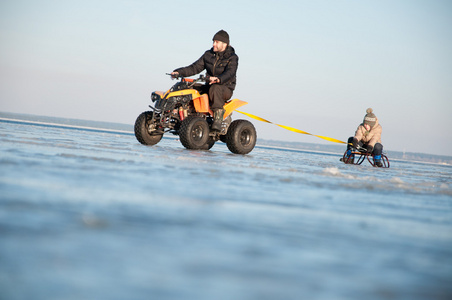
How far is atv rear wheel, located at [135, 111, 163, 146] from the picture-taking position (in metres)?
11.1

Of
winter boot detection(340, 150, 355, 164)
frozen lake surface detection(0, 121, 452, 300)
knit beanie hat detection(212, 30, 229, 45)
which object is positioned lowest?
frozen lake surface detection(0, 121, 452, 300)

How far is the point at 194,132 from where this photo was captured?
1066 centimetres

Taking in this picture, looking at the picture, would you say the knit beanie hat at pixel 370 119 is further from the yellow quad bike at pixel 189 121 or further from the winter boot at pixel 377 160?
the yellow quad bike at pixel 189 121

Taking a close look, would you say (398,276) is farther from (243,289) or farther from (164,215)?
(164,215)

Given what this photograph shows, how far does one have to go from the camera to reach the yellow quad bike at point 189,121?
10598mm

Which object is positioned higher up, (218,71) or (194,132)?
(218,71)

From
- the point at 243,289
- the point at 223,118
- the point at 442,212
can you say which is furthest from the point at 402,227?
the point at 223,118

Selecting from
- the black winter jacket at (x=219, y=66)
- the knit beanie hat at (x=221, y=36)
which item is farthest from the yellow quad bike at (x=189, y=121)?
the knit beanie hat at (x=221, y=36)

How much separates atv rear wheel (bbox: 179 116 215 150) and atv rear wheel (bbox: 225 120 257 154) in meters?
0.63

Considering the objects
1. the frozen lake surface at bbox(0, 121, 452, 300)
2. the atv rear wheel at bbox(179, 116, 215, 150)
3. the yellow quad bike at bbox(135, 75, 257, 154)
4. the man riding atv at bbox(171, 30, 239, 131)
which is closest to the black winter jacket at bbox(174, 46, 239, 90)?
the man riding atv at bbox(171, 30, 239, 131)

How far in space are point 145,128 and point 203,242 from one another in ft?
29.0

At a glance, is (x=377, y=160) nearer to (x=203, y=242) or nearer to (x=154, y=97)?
(x=154, y=97)

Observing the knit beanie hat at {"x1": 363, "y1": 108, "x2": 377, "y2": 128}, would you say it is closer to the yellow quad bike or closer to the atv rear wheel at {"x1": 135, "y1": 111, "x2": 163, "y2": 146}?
the yellow quad bike

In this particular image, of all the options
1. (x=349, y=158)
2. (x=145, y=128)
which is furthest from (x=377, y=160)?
(x=145, y=128)
